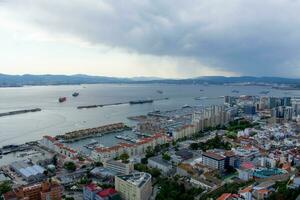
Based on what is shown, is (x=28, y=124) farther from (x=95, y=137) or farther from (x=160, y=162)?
(x=160, y=162)

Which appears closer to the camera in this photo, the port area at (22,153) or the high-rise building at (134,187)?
the high-rise building at (134,187)

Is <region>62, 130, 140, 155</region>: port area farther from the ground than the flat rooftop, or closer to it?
closer to it

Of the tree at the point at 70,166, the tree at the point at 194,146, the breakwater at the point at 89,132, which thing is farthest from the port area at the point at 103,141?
the tree at the point at 194,146

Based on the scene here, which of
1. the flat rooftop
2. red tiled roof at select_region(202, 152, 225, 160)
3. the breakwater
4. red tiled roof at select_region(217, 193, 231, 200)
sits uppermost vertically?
the flat rooftop

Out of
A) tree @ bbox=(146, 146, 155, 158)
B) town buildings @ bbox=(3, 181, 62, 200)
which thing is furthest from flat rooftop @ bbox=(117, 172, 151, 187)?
tree @ bbox=(146, 146, 155, 158)

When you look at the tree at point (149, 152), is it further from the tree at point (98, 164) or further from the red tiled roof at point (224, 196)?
the red tiled roof at point (224, 196)

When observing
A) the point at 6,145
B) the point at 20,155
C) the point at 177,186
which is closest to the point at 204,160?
the point at 177,186

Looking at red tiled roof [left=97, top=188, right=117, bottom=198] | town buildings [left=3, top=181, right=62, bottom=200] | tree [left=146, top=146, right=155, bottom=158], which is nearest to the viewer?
red tiled roof [left=97, top=188, right=117, bottom=198]

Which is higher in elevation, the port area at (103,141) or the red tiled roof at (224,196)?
the red tiled roof at (224,196)

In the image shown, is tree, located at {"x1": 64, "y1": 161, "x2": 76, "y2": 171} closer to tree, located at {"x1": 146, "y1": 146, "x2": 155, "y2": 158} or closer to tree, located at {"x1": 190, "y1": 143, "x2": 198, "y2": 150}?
tree, located at {"x1": 146, "y1": 146, "x2": 155, "y2": 158}
